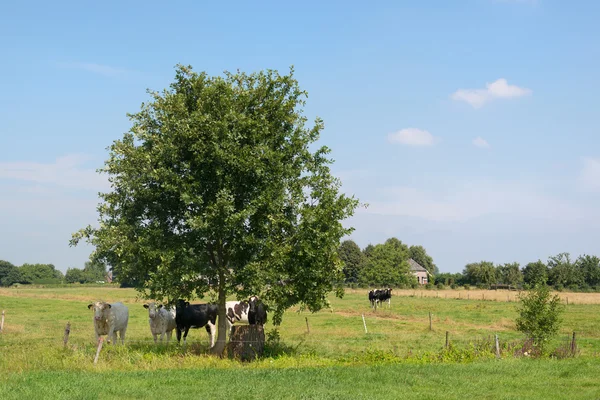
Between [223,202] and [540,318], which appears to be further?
[540,318]

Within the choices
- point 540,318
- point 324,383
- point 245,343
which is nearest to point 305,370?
point 324,383

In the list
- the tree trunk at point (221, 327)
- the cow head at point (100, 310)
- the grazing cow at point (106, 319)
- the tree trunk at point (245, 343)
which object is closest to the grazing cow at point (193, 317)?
the grazing cow at point (106, 319)

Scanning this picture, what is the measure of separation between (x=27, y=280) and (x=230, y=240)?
7295 inches

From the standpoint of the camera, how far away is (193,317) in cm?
2689

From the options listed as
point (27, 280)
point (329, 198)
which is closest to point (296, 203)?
point (329, 198)

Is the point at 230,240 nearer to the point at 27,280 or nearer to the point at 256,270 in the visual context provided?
the point at 256,270

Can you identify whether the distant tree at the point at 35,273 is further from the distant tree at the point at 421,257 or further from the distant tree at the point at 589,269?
the distant tree at the point at 589,269

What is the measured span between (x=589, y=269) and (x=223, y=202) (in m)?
117

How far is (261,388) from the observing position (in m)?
15.8

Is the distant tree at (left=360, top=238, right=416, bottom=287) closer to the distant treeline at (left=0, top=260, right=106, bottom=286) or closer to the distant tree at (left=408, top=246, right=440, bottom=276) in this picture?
the distant tree at (left=408, top=246, right=440, bottom=276)

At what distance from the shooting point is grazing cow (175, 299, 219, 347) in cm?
2661

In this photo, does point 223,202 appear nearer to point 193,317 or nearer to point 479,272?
point 193,317

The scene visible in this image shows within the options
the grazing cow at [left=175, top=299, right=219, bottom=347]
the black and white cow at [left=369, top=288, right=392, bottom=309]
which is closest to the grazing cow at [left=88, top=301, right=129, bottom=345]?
the grazing cow at [left=175, top=299, right=219, bottom=347]

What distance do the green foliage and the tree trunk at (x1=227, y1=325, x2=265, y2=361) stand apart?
Answer: 427 inches
